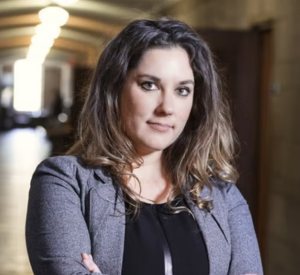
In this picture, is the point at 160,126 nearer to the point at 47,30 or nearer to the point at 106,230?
the point at 106,230

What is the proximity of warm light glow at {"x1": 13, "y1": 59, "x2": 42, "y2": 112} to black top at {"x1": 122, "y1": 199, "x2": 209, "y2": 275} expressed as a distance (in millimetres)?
34649

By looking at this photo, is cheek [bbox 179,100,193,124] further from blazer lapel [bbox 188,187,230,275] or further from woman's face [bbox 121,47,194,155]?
blazer lapel [bbox 188,187,230,275]

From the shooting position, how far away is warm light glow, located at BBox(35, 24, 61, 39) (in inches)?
685

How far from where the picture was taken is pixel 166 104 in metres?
1.85

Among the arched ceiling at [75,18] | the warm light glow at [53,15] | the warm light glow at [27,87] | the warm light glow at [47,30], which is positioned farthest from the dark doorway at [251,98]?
the warm light glow at [27,87]

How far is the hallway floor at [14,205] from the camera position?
6296 millimetres

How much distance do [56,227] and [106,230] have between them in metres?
0.12

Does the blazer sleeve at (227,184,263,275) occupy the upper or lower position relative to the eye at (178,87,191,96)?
lower

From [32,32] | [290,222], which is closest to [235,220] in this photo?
[290,222]

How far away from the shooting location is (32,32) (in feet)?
64.3

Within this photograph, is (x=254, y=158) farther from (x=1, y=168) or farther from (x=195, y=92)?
(x=1, y=168)

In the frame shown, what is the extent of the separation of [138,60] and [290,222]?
4218 millimetres

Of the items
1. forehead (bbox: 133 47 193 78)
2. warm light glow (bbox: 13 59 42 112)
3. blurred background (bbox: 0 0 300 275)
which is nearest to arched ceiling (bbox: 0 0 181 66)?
blurred background (bbox: 0 0 300 275)

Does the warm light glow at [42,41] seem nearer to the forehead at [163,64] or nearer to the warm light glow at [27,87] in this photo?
the warm light glow at [27,87]
